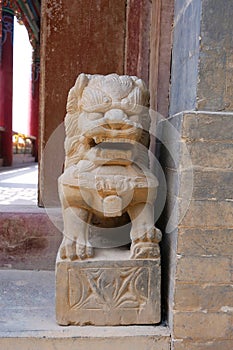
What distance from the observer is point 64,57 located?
2613 millimetres

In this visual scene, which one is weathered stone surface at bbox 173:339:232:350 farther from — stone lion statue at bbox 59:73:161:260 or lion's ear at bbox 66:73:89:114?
lion's ear at bbox 66:73:89:114

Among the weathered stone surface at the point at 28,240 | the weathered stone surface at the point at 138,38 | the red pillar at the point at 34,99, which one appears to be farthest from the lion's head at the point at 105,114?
the red pillar at the point at 34,99

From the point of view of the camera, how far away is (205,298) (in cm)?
146

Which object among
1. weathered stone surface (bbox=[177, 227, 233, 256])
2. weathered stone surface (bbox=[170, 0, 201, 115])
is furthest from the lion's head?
weathered stone surface (bbox=[177, 227, 233, 256])

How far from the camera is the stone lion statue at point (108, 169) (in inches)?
59.1

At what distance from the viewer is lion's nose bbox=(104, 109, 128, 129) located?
1448mm

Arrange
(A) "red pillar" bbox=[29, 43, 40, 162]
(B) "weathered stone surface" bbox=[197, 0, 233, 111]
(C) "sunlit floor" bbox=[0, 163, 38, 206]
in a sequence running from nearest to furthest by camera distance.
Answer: (B) "weathered stone surface" bbox=[197, 0, 233, 111], (C) "sunlit floor" bbox=[0, 163, 38, 206], (A) "red pillar" bbox=[29, 43, 40, 162]

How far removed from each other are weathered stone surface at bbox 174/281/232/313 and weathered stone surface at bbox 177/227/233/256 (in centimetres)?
13

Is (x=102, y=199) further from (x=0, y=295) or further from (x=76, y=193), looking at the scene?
(x=0, y=295)

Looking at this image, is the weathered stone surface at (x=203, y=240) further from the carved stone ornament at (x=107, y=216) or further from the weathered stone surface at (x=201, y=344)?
the weathered stone surface at (x=201, y=344)

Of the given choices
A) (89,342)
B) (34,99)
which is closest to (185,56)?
(89,342)

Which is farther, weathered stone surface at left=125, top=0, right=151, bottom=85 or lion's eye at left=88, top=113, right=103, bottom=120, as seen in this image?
weathered stone surface at left=125, top=0, right=151, bottom=85

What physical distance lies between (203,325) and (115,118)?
87 cm

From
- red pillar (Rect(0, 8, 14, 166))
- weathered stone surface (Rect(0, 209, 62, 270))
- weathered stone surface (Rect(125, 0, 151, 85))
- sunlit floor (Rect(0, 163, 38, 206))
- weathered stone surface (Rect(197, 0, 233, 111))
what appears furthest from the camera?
red pillar (Rect(0, 8, 14, 166))
